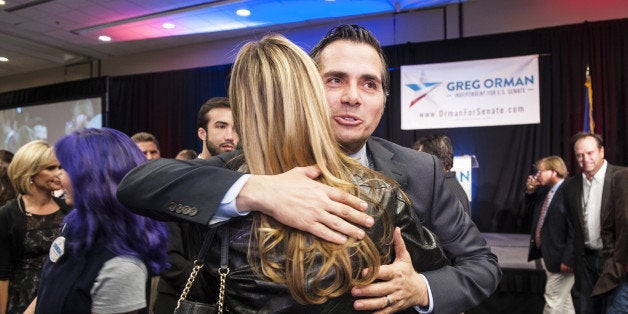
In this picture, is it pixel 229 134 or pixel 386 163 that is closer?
pixel 386 163

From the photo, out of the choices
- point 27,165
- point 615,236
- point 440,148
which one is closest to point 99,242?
point 27,165

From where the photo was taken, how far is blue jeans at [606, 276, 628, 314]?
11.0 feet

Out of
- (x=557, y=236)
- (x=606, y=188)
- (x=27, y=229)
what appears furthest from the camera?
(x=557, y=236)

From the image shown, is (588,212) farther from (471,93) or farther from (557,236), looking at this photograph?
(471,93)

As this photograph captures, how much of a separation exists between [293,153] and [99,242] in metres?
0.97

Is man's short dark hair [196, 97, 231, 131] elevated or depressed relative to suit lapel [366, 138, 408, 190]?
elevated

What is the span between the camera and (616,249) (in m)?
3.43

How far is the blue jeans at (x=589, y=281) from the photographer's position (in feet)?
12.5

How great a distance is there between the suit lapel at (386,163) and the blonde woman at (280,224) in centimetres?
29

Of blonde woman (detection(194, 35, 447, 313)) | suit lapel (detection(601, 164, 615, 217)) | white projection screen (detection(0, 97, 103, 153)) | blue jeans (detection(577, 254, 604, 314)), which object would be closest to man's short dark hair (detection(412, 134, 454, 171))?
suit lapel (detection(601, 164, 615, 217))

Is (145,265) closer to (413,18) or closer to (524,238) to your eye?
(524,238)

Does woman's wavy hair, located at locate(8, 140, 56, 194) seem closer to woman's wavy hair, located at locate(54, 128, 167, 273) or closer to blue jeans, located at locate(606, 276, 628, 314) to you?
woman's wavy hair, located at locate(54, 128, 167, 273)

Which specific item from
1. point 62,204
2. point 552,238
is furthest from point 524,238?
point 62,204

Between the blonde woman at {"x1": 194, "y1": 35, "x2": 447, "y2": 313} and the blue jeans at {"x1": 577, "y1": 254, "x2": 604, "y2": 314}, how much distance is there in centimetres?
371
